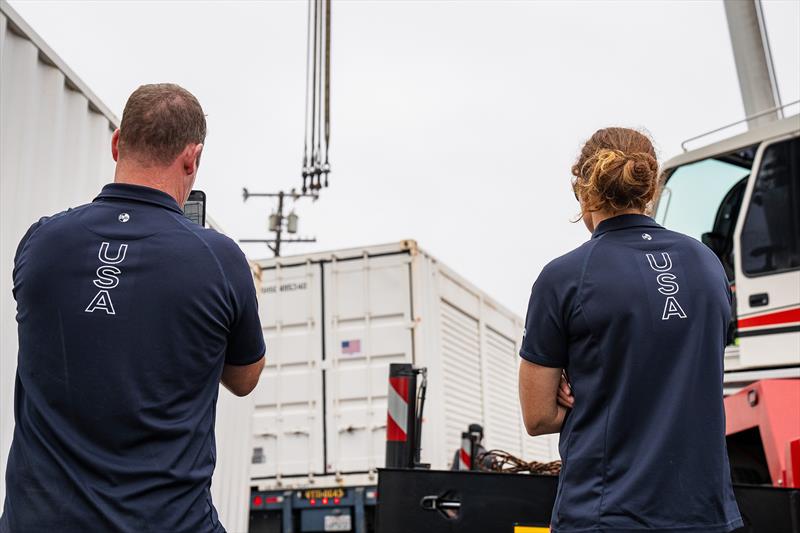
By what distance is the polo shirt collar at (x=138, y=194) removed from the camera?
221cm

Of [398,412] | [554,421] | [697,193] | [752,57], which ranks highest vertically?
[752,57]

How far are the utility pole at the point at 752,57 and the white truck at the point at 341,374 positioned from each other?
471 cm

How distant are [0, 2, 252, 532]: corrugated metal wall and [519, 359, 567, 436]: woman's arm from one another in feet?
8.09

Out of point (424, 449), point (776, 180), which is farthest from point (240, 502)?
point (776, 180)

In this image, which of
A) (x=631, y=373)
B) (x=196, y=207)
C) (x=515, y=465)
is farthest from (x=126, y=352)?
(x=515, y=465)

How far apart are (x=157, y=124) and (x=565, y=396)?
4.12 feet

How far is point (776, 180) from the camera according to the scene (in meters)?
6.47

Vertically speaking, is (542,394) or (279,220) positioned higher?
(279,220)

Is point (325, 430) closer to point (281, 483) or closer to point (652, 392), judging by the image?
point (281, 483)

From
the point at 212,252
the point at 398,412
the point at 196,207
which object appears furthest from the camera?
the point at 398,412

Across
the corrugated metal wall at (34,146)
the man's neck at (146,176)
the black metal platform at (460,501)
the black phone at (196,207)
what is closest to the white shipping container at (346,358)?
the corrugated metal wall at (34,146)

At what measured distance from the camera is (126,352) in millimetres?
2037

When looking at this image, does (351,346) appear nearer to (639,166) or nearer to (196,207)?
(196,207)

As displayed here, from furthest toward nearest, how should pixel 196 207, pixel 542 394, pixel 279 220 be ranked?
pixel 279 220
pixel 196 207
pixel 542 394
